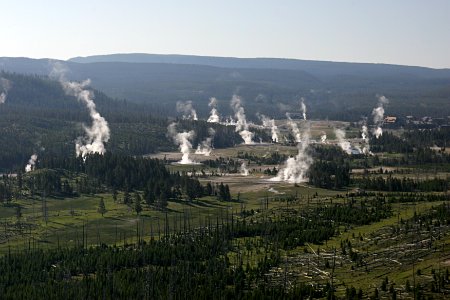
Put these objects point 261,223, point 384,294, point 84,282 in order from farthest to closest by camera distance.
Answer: point 261,223, point 84,282, point 384,294

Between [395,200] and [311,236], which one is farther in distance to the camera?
[395,200]

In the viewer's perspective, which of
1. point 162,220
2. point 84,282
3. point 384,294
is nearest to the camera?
point 384,294

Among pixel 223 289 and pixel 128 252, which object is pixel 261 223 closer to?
pixel 128 252

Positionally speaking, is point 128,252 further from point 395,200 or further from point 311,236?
point 395,200

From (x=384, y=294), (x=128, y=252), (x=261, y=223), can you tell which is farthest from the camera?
(x=261, y=223)

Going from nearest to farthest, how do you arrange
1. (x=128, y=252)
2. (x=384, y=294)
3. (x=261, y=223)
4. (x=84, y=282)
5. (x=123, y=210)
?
(x=384, y=294) < (x=84, y=282) < (x=128, y=252) < (x=261, y=223) < (x=123, y=210)

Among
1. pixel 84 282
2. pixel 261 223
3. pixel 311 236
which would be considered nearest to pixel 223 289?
pixel 84 282

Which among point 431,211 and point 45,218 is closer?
point 431,211

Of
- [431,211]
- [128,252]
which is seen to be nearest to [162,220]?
[128,252]

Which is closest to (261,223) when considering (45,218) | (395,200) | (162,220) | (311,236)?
(311,236)
